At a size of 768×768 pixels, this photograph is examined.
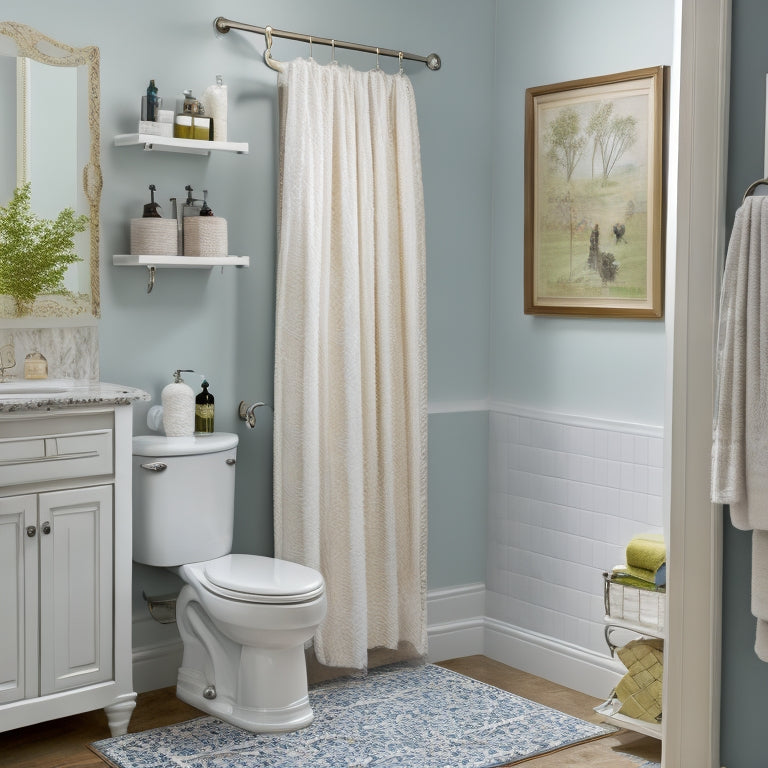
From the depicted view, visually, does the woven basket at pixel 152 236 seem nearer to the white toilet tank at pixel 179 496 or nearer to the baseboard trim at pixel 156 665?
the white toilet tank at pixel 179 496

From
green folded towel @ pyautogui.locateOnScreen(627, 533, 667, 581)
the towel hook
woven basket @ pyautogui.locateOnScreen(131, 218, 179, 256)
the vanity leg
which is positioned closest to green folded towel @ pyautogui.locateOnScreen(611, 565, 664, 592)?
green folded towel @ pyautogui.locateOnScreen(627, 533, 667, 581)

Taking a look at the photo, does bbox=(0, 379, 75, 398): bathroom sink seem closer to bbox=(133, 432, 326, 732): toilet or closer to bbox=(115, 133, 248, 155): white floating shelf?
→ bbox=(133, 432, 326, 732): toilet

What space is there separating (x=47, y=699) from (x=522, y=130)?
96.2 inches

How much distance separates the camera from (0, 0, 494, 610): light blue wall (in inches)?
133

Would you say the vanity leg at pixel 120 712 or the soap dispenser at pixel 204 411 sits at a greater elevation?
the soap dispenser at pixel 204 411

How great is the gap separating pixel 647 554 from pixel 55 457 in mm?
1670

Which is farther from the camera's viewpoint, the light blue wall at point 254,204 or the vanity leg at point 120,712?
the light blue wall at point 254,204

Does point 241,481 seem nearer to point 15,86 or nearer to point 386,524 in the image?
point 386,524

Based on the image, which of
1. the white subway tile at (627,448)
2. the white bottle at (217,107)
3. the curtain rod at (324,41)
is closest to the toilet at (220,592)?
Result: the white bottle at (217,107)

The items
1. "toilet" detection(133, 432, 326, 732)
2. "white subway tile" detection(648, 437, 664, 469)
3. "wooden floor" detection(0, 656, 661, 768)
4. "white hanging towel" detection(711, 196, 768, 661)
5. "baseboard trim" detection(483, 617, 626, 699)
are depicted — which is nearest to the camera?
"white hanging towel" detection(711, 196, 768, 661)

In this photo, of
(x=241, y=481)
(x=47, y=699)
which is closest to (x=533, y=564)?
(x=241, y=481)

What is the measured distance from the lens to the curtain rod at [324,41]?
3494 mm

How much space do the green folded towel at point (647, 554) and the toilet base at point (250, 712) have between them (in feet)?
3.44

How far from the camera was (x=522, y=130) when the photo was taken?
3.97 m
